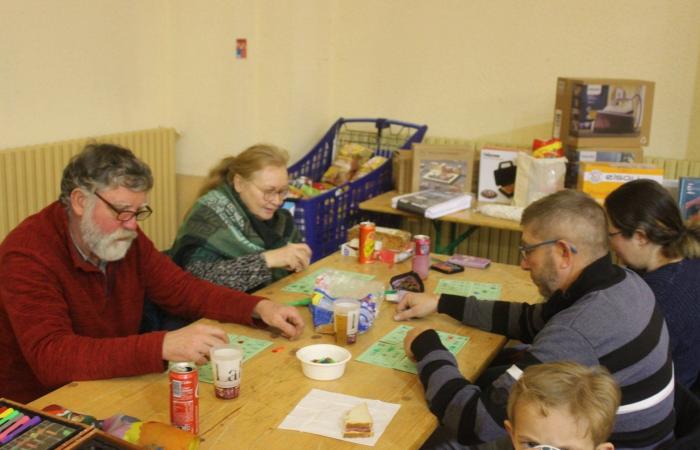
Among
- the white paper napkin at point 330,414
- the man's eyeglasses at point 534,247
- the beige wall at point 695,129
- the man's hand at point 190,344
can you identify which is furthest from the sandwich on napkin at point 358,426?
the beige wall at point 695,129

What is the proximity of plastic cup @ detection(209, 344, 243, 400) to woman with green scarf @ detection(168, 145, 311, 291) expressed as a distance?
988 millimetres

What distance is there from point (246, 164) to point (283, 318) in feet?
3.26

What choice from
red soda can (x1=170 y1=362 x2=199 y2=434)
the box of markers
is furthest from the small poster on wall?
the box of markers

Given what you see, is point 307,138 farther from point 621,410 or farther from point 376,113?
point 621,410

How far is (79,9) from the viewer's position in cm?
463

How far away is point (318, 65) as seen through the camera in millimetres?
5449

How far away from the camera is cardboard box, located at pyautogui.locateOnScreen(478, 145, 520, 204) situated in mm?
4469

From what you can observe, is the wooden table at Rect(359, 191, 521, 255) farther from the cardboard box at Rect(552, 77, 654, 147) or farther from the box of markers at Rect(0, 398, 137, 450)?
the box of markers at Rect(0, 398, 137, 450)

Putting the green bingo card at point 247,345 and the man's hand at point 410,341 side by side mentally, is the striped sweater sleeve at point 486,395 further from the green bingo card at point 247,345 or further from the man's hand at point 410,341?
the green bingo card at point 247,345

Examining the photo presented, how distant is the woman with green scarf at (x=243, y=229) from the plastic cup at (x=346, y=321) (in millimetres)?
685

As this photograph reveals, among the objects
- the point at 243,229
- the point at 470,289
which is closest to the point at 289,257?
the point at 243,229

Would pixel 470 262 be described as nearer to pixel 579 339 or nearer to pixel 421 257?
pixel 421 257

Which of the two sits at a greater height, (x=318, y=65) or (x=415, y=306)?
(x=318, y=65)

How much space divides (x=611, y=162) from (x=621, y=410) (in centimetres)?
263
